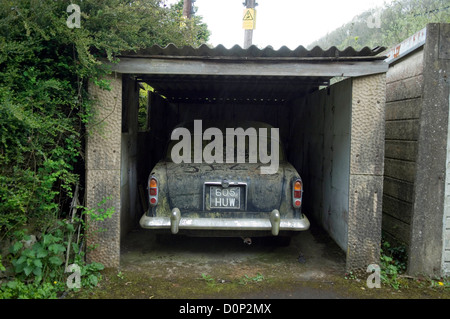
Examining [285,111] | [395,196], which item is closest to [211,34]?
[285,111]

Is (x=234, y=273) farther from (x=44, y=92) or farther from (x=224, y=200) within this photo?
(x=44, y=92)

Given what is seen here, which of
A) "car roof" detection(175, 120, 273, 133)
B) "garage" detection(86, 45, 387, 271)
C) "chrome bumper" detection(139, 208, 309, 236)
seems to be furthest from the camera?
"car roof" detection(175, 120, 273, 133)

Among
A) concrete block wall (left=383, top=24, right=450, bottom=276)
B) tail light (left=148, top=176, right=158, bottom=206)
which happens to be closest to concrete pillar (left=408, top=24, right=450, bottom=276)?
concrete block wall (left=383, top=24, right=450, bottom=276)

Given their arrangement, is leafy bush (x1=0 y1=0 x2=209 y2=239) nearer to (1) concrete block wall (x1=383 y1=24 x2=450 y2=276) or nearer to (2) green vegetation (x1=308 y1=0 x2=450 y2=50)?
(2) green vegetation (x1=308 y1=0 x2=450 y2=50)

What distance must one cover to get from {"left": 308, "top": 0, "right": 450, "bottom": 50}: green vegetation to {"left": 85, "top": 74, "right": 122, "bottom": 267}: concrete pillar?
327 cm

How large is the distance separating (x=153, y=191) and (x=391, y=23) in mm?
14211

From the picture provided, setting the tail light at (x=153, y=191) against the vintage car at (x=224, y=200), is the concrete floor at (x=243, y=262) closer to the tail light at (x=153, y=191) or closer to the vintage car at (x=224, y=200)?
the vintage car at (x=224, y=200)

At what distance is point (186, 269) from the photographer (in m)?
4.56

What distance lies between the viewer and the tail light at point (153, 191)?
181 inches

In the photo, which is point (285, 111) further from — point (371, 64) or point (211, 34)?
point (211, 34)

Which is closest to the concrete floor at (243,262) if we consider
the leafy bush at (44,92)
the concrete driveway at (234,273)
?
the concrete driveway at (234,273)

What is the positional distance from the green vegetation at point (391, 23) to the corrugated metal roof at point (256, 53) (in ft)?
1.57

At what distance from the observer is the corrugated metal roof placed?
4129 millimetres

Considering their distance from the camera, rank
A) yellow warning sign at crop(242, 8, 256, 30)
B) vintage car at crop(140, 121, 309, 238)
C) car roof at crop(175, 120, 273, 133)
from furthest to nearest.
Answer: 1. yellow warning sign at crop(242, 8, 256, 30)
2. car roof at crop(175, 120, 273, 133)
3. vintage car at crop(140, 121, 309, 238)
